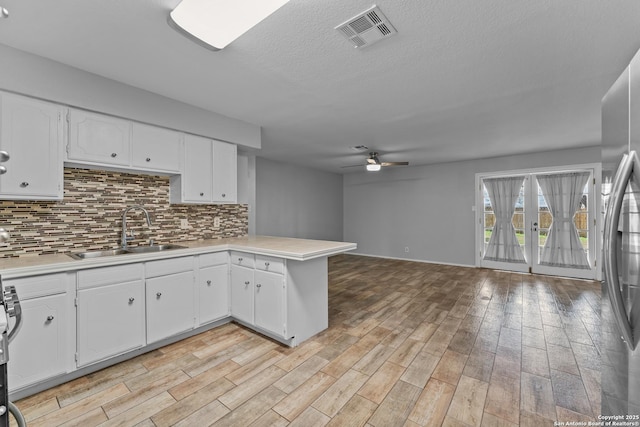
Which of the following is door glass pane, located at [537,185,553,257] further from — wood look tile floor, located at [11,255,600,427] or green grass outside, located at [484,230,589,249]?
wood look tile floor, located at [11,255,600,427]

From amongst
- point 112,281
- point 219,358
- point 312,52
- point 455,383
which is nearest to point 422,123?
point 312,52

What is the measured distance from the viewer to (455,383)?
6.70ft

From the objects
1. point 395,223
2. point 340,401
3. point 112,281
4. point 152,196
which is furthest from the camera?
point 395,223

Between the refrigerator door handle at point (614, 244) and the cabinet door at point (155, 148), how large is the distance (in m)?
3.33

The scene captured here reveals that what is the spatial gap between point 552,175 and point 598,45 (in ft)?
14.0

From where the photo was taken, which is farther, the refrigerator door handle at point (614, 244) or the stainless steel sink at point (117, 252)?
the stainless steel sink at point (117, 252)

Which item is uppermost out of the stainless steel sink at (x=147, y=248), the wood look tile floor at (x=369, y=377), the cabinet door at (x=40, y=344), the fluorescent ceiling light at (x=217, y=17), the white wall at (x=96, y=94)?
the fluorescent ceiling light at (x=217, y=17)

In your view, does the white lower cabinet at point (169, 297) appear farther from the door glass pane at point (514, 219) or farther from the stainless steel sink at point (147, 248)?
the door glass pane at point (514, 219)

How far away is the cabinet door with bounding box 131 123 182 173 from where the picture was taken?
8.79 ft

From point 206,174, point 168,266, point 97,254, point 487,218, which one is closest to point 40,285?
point 97,254

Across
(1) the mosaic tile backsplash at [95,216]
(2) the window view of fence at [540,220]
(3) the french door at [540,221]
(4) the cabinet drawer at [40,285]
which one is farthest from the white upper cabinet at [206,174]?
(2) the window view of fence at [540,220]

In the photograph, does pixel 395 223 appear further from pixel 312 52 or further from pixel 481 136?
pixel 312 52

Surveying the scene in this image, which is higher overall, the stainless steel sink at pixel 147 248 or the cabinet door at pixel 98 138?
the cabinet door at pixel 98 138

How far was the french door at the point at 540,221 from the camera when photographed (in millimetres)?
5090
